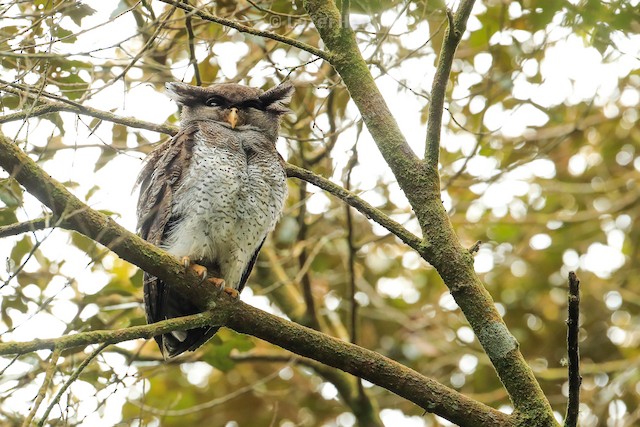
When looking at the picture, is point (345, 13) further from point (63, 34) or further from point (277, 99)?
point (277, 99)

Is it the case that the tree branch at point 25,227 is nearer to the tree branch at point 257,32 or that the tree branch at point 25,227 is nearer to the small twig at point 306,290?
the tree branch at point 257,32

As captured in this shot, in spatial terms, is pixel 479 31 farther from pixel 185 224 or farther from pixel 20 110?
pixel 20 110

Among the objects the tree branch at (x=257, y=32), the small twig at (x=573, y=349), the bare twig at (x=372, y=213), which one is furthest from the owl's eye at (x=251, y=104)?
the small twig at (x=573, y=349)

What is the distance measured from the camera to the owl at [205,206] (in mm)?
4402

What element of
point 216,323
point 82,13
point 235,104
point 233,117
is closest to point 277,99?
point 235,104

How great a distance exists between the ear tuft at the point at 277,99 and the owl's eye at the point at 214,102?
0.27m

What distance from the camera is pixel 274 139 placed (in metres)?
5.30

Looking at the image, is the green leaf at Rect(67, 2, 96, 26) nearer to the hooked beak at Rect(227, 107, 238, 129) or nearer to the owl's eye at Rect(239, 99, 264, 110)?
the hooked beak at Rect(227, 107, 238, 129)

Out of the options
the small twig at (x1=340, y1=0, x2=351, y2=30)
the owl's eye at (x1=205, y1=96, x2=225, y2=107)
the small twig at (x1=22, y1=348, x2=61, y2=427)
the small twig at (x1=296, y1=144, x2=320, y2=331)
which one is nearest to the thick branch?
the small twig at (x1=22, y1=348, x2=61, y2=427)

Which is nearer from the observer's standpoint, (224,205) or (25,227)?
(25,227)

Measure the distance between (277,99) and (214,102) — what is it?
42 centimetres

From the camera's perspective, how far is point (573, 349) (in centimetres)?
278

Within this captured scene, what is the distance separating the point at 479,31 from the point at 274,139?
5.31 ft

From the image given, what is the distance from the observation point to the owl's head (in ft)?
17.0
